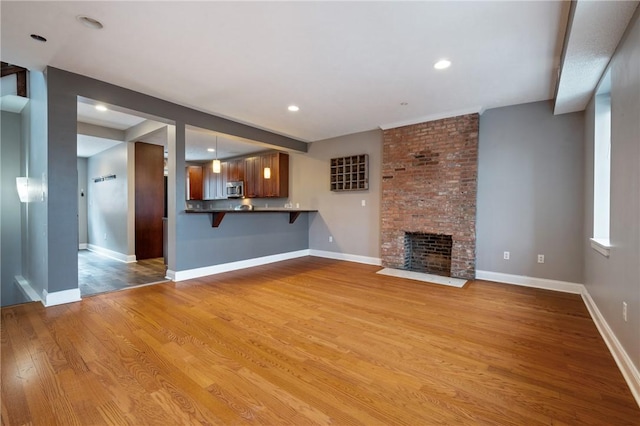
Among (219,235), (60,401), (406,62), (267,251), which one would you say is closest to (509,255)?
(406,62)

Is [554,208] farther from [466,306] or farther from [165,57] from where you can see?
[165,57]

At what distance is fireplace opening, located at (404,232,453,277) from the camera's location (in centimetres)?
480

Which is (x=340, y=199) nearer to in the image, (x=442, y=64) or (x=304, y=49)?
(x=442, y=64)

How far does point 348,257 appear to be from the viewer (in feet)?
19.2

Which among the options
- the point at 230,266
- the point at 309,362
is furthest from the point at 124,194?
the point at 309,362

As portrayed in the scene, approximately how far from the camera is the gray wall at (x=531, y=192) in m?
3.71

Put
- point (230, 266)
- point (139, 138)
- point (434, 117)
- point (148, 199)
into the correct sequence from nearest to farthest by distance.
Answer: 1. point (434, 117)
2. point (230, 266)
3. point (139, 138)
4. point (148, 199)

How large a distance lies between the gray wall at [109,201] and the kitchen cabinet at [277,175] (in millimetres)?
2912

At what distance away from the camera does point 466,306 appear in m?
3.21

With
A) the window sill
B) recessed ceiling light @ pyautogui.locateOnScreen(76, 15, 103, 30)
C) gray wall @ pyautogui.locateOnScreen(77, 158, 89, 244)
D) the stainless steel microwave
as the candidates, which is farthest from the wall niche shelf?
gray wall @ pyautogui.locateOnScreen(77, 158, 89, 244)

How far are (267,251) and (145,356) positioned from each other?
11.4 feet

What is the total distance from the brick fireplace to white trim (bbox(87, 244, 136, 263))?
5.08m

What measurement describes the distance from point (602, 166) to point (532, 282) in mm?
1744

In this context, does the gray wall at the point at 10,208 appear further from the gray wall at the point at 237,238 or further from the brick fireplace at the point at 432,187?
the brick fireplace at the point at 432,187
